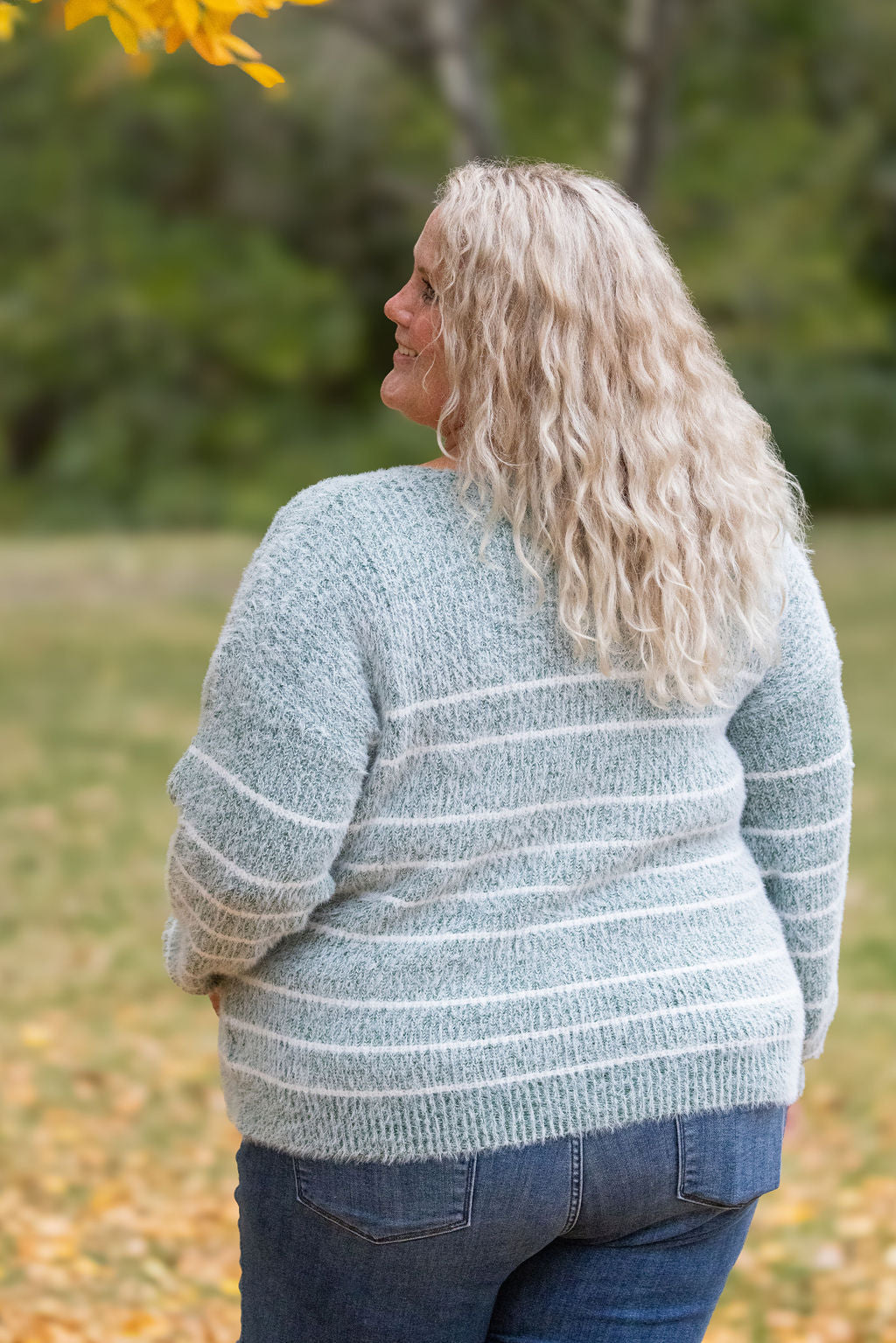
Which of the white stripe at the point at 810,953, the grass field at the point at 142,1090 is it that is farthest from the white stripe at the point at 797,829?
the grass field at the point at 142,1090

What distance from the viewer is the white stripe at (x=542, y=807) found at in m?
1.38

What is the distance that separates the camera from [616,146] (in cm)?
1043

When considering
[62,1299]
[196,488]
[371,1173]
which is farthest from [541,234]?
[196,488]

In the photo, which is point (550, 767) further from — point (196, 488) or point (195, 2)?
point (196, 488)

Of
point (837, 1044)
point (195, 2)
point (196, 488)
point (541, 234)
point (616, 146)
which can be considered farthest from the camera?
point (196, 488)

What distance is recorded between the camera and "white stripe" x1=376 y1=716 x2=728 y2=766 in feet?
4.47

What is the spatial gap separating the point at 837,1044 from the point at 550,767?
324cm

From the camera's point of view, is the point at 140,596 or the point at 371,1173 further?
the point at 140,596

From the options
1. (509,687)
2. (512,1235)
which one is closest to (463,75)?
(509,687)

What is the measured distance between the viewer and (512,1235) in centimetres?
136

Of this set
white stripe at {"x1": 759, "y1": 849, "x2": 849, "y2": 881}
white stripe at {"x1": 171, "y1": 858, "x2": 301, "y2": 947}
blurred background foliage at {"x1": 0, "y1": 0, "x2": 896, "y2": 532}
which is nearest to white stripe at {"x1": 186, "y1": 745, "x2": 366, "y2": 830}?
white stripe at {"x1": 171, "y1": 858, "x2": 301, "y2": 947}

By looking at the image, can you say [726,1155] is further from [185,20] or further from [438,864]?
[185,20]

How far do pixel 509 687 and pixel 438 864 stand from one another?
17 centimetres

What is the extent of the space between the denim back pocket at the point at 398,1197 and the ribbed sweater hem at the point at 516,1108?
1cm
